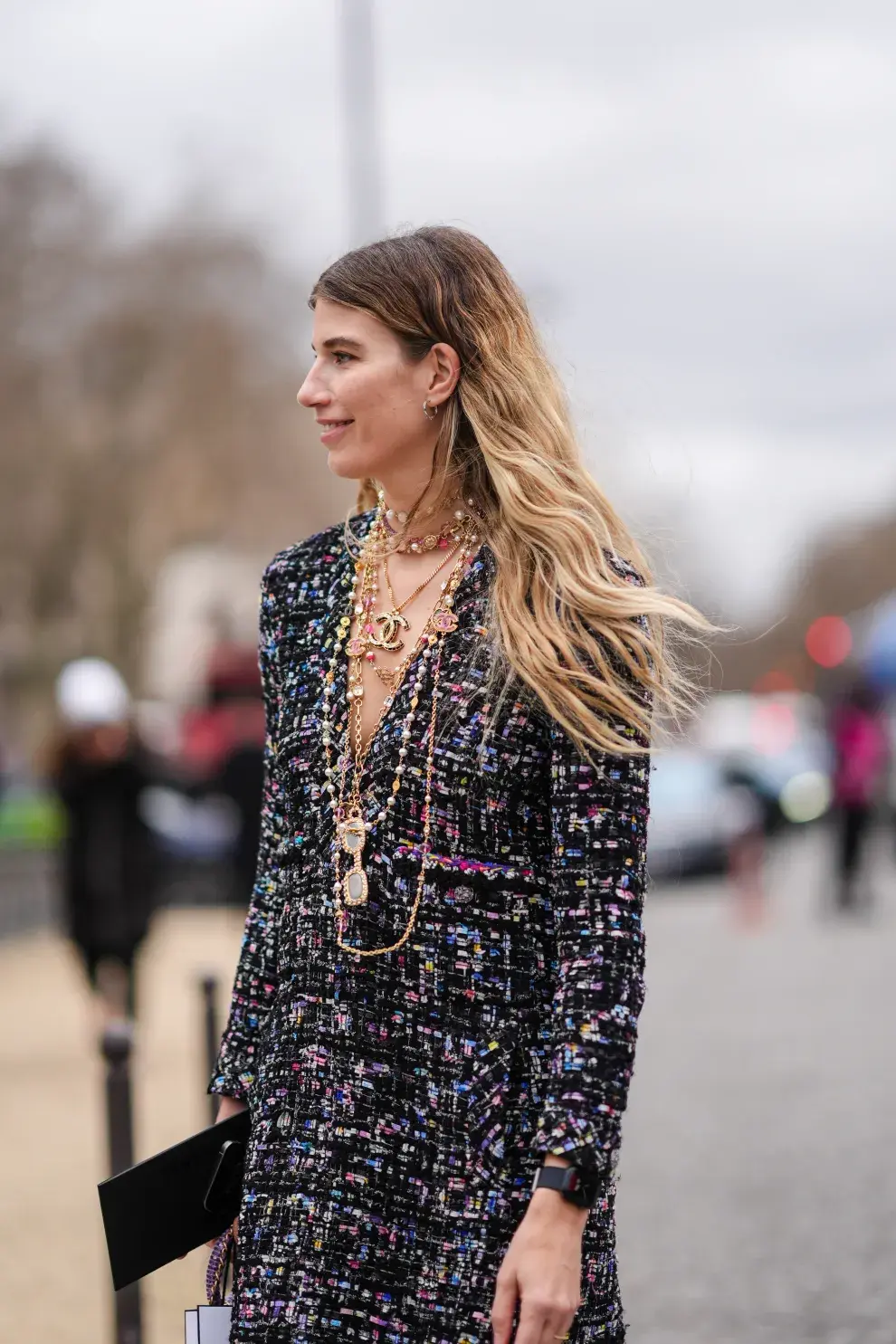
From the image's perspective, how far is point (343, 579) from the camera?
290 centimetres

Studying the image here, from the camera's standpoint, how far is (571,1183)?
237 cm

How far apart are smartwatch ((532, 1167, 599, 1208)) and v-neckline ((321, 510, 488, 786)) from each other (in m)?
0.58

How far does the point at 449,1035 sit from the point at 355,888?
0.75 feet

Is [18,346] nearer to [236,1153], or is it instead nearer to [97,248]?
[97,248]

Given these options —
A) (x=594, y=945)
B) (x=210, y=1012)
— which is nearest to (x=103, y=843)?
(x=210, y=1012)

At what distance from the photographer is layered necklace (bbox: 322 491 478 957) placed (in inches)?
102

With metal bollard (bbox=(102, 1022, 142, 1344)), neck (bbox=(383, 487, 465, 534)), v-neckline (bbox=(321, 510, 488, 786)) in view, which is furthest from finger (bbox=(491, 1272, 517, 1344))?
metal bollard (bbox=(102, 1022, 142, 1344))

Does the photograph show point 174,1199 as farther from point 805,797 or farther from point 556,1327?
point 805,797

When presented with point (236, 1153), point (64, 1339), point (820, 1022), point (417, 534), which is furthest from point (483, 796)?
point (820, 1022)

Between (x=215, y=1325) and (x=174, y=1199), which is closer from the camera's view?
(x=215, y=1325)

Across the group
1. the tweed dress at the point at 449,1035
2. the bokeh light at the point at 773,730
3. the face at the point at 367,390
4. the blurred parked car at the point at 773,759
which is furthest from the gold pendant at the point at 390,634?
the bokeh light at the point at 773,730

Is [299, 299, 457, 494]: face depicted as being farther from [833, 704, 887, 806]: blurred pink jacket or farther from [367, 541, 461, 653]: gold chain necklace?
[833, 704, 887, 806]: blurred pink jacket

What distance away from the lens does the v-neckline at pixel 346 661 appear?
105 inches

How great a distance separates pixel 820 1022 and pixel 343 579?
29.2 ft
